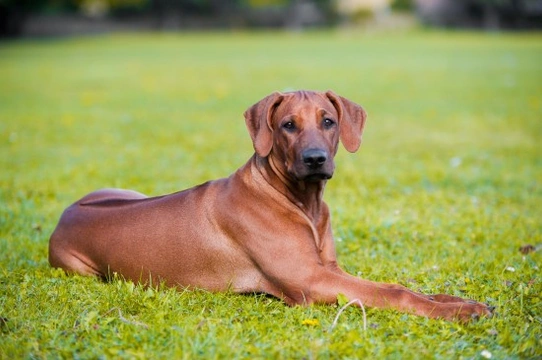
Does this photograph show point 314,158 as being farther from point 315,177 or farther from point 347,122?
point 347,122

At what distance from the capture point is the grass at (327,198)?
4223 mm

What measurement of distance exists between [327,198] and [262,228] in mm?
3314

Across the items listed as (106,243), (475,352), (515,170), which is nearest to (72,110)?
(515,170)

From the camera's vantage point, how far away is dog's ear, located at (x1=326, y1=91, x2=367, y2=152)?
520 centimetres

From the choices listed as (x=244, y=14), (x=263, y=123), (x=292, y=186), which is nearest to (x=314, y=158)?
(x=292, y=186)

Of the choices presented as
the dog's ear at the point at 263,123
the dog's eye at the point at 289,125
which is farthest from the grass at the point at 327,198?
the dog's eye at the point at 289,125

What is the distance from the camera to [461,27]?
198ft

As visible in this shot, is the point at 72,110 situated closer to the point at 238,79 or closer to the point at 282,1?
the point at 238,79

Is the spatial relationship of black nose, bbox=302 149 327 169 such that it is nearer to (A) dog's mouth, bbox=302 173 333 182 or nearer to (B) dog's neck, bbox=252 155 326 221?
(A) dog's mouth, bbox=302 173 333 182

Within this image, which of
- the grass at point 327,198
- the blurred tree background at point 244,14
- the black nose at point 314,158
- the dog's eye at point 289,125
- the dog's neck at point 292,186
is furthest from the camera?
the blurred tree background at point 244,14

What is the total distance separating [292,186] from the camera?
5.06m

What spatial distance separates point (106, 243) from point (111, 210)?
0.92 ft

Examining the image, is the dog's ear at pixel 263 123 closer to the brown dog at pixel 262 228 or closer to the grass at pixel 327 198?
the brown dog at pixel 262 228

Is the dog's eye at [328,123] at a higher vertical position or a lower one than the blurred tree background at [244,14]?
higher
